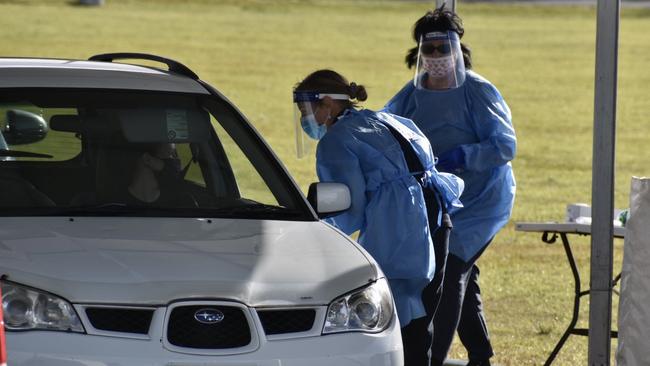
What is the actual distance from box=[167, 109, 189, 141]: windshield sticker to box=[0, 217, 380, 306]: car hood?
0.70m

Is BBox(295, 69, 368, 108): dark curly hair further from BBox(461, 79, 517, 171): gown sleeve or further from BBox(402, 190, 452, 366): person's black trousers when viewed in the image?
BBox(461, 79, 517, 171): gown sleeve

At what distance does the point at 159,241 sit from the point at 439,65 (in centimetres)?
262

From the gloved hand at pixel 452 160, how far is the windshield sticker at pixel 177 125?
5.15 feet

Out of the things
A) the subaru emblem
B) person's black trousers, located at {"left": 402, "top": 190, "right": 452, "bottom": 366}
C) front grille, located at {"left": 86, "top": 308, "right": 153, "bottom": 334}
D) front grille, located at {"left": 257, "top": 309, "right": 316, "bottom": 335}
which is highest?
front grille, located at {"left": 86, "top": 308, "right": 153, "bottom": 334}

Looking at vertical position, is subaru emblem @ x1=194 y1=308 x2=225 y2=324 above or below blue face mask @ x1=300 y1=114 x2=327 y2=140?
below

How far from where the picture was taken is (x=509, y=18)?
165ft

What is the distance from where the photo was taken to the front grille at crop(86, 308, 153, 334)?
4.48 metres

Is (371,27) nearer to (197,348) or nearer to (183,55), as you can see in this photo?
(183,55)

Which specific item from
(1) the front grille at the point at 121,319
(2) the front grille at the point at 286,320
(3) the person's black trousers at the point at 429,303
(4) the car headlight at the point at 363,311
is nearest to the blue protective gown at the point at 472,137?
(3) the person's black trousers at the point at 429,303

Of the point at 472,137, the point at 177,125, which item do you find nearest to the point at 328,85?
the point at 177,125

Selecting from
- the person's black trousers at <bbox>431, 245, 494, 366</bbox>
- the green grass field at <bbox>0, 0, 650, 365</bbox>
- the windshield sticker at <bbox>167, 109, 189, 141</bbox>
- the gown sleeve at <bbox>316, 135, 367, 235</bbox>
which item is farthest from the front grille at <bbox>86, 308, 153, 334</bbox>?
the green grass field at <bbox>0, 0, 650, 365</bbox>

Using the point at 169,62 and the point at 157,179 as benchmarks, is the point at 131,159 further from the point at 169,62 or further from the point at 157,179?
the point at 169,62

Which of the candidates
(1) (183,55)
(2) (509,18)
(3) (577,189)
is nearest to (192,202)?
(3) (577,189)

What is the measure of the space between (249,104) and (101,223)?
23.3 m
